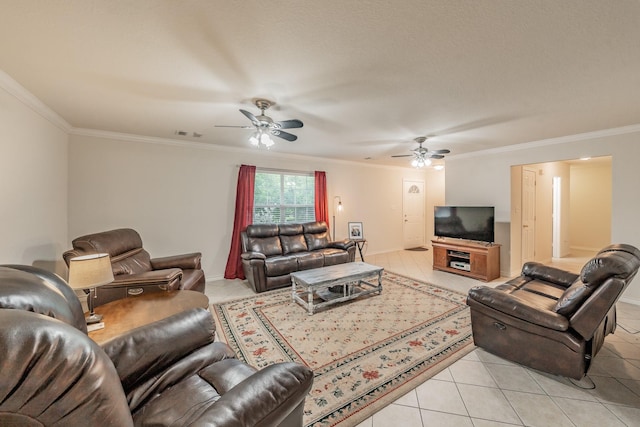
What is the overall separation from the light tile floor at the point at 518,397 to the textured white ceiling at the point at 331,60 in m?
2.41

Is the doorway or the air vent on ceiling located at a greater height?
the air vent on ceiling

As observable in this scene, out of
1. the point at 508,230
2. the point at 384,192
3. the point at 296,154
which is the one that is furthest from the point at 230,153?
the point at 508,230

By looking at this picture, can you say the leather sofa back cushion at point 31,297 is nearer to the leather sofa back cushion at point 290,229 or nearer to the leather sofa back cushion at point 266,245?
the leather sofa back cushion at point 266,245

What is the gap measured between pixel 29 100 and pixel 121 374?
292 cm

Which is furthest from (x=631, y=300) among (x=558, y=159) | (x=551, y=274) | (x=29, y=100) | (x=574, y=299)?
(x=29, y=100)

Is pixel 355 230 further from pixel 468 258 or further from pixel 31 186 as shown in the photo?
pixel 31 186

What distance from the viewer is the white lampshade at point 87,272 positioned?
177cm

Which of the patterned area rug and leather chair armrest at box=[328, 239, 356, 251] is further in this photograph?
leather chair armrest at box=[328, 239, 356, 251]

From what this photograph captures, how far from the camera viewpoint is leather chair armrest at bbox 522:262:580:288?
2808 millimetres

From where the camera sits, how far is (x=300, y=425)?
122cm

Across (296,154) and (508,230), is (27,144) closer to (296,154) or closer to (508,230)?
(296,154)

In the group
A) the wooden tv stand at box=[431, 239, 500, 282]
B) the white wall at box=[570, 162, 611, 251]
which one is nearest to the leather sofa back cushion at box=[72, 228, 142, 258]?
the wooden tv stand at box=[431, 239, 500, 282]

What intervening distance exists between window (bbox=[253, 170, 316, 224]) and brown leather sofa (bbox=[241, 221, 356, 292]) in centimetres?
44

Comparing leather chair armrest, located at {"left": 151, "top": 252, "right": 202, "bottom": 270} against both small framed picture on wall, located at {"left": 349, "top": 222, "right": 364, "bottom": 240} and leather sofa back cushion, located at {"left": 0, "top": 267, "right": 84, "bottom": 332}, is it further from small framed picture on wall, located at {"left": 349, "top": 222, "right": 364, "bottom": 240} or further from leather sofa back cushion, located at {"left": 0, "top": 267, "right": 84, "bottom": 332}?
small framed picture on wall, located at {"left": 349, "top": 222, "right": 364, "bottom": 240}
